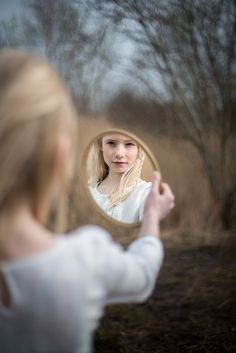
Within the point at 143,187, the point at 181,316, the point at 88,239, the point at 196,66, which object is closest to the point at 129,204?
the point at 143,187

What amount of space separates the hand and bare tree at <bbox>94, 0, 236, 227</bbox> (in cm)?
197

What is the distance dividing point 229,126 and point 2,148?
165 inches

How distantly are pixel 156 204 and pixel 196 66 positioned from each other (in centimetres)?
336

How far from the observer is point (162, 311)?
3420 mm

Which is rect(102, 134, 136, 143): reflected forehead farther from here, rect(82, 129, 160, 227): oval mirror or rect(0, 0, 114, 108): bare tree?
rect(0, 0, 114, 108): bare tree

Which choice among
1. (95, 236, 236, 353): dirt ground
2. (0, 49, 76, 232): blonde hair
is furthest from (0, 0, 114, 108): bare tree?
(0, 49, 76, 232): blonde hair

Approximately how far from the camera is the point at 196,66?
4.42 metres

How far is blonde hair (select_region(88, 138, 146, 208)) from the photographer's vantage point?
1.54 m

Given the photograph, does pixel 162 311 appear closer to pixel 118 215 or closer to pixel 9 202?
pixel 118 215

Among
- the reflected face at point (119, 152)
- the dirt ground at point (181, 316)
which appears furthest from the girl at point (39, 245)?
the dirt ground at point (181, 316)

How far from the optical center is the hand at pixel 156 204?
1260mm

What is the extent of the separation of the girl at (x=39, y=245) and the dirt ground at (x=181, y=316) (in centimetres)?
185

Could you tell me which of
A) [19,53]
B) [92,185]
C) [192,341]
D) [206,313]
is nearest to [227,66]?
[206,313]

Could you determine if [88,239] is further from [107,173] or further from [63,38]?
[63,38]
